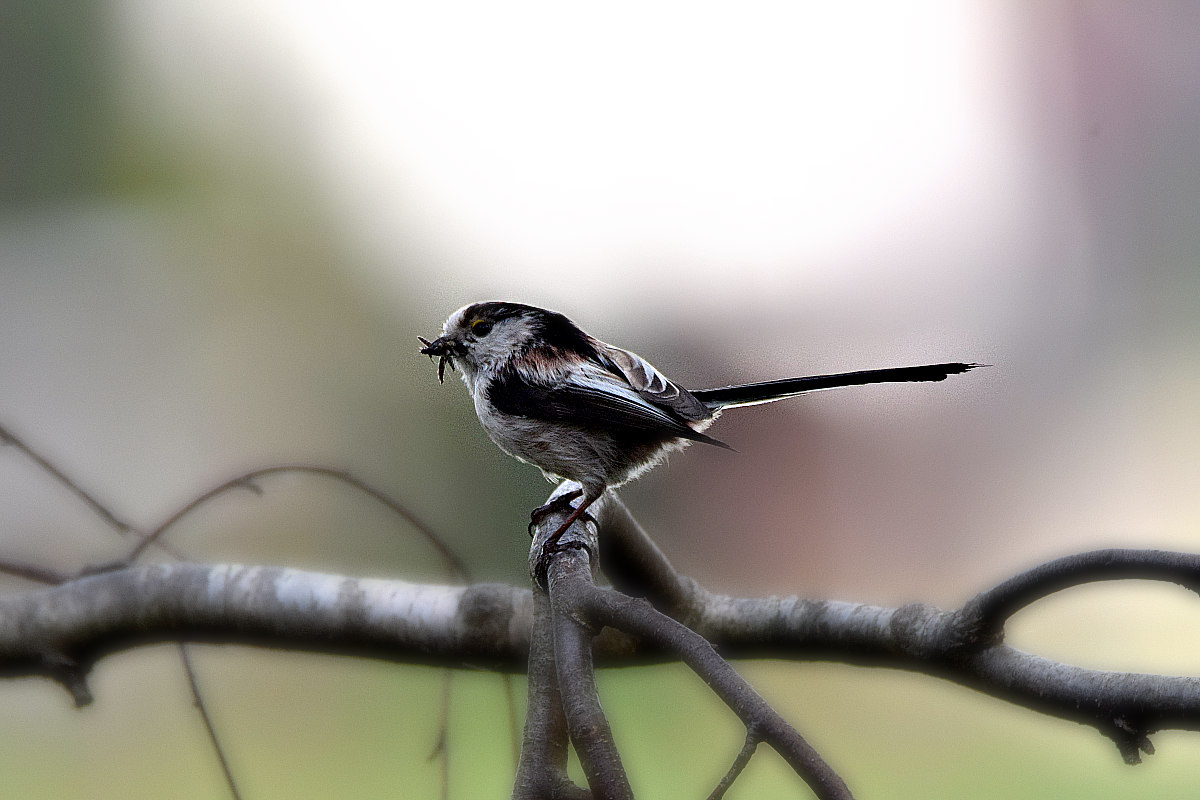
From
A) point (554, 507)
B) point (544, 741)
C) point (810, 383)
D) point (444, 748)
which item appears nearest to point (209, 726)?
point (444, 748)

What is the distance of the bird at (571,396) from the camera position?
1.52 metres

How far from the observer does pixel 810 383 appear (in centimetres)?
142

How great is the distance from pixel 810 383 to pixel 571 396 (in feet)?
1.28

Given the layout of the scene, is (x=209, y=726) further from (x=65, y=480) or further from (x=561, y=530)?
(x=561, y=530)

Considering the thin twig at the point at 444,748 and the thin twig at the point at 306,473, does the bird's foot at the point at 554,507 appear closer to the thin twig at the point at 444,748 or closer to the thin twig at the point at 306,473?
the thin twig at the point at 306,473

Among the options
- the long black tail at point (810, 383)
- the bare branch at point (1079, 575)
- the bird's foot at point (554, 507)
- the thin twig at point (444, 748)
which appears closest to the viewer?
the bare branch at point (1079, 575)

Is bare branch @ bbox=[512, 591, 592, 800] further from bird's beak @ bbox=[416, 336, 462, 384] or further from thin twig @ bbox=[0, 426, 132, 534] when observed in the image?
bird's beak @ bbox=[416, 336, 462, 384]

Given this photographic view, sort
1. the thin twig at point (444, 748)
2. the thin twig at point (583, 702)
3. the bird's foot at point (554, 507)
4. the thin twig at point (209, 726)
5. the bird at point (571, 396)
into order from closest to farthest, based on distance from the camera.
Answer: the thin twig at point (583, 702) < the thin twig at point (209, 726) < the thin twig at point (444, 748) < the bird at point (571, 396) < the bird's foot at point (554, 507)

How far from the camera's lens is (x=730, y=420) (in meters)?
2.67

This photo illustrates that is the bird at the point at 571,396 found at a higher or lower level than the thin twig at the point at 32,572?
higher

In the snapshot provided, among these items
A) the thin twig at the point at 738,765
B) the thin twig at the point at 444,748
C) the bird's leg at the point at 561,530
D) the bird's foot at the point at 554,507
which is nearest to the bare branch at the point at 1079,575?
the thin twig at the point at 738,765

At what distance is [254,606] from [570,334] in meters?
0.68

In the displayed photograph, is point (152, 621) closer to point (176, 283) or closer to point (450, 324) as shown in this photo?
point (450, 324)

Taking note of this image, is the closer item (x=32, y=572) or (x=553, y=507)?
(x=32, y=572)
